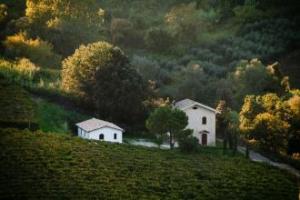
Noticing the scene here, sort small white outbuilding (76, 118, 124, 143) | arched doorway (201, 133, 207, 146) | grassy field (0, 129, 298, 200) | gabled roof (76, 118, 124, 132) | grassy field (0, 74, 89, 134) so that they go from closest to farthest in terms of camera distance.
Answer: grassy field (0, 129, 298, 200)
grassy field (0, 74, 89, 134)
small white outbuilding (76, 118, 124, 143)
gabled roof (76, 118, 124, 132)
arched doorway (201, 133, 207, 146)

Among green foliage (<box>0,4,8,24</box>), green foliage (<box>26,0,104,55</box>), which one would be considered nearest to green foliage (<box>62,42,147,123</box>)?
green foliage (<box>26,0,104,55</box>)

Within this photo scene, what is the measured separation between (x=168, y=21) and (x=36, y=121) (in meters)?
40.5

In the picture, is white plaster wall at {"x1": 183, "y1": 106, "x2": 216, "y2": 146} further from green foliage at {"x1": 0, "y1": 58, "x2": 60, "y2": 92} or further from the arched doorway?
green foliage at {"x1": 0, "y1": 58, "x2": 60, "y2": 92}

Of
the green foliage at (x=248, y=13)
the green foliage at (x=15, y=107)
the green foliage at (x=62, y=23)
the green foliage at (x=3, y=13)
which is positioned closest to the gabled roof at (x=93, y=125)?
the green foliage at (x=15, y=107)

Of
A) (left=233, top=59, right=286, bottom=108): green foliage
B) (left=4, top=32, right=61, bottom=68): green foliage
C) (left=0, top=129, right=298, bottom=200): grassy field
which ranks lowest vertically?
(left=0, top=129, right=298, bottom=200): grassy field

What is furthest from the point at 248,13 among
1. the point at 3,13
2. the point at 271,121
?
the point at 271,121

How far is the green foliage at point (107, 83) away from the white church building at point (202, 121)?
4103mm

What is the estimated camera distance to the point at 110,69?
63.0m

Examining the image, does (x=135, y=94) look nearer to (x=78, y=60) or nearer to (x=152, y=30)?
(x=78, y=60)

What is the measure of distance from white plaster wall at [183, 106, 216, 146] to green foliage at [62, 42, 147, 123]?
423cm

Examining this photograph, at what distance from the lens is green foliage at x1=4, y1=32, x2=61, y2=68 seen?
74.8m

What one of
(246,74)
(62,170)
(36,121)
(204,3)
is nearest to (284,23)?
(204,3)

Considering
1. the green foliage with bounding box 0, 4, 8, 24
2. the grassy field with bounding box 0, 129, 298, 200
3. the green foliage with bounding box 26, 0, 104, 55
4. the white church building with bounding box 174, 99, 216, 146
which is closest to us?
the grassy field with bounding box 0, 129, 298, 200

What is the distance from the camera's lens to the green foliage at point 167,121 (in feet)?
186
